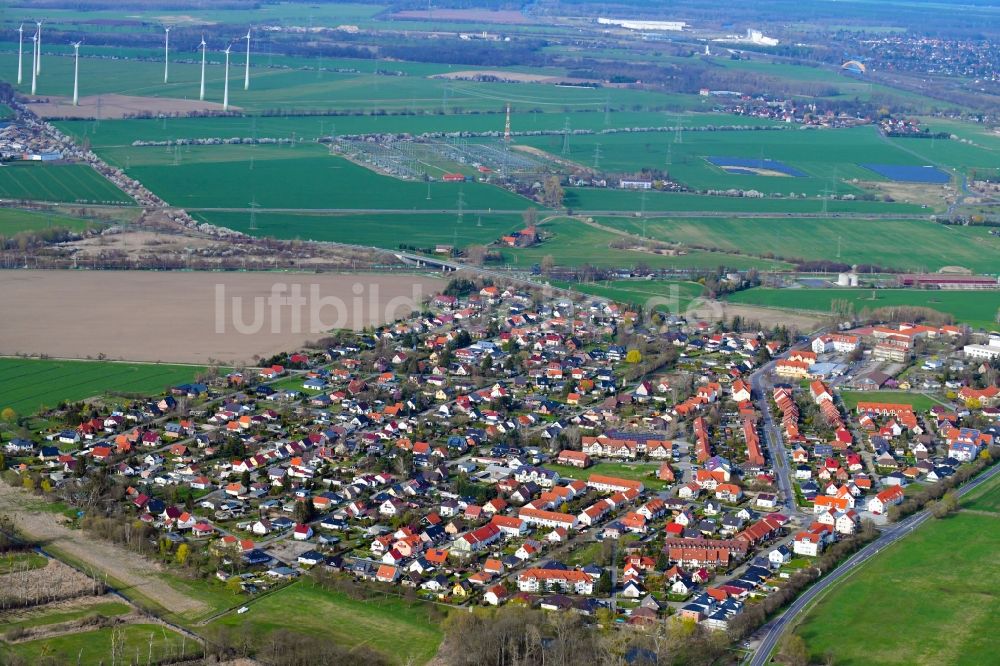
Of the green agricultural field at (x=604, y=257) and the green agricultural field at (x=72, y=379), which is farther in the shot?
the green agricultural field at (x=604, y=257)

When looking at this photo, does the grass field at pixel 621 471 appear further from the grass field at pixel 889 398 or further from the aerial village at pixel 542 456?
the grass field at pixel 889 398

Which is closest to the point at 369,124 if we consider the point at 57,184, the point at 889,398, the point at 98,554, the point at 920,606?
the point at 57,184

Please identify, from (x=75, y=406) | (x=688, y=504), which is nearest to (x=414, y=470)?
(x=688, y=504)

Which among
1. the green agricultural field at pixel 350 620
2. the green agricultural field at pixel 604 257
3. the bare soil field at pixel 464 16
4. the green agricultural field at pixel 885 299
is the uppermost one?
the bare soil field at pixel 464 16

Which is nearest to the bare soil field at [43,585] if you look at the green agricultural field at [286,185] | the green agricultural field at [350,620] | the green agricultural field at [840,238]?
the green agricultural field at [350,620]

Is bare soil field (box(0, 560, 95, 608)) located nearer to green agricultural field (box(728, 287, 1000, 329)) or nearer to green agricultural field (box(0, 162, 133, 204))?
green agricultural field (box(728, 287, 1000, 329))

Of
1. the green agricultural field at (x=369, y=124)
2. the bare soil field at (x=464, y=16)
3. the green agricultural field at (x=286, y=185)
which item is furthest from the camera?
the bare soil field at (x=464, y=16)
